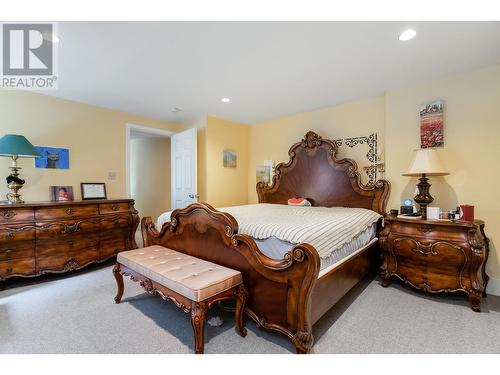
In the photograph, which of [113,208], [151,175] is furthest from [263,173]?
[151,175]

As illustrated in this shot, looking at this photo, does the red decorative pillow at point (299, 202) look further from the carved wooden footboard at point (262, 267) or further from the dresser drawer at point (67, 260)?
the dresser drawer at point (67, 260)

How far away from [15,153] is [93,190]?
1.07 metres

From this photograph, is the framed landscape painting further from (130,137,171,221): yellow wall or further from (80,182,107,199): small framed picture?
(130,137,171,221): yellow wall

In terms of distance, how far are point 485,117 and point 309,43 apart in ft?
6.77

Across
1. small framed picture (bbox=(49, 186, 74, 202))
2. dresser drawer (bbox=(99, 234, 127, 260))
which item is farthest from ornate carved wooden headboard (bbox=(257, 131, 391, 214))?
small framed picture (bbox=(49, 186, 74, 202))

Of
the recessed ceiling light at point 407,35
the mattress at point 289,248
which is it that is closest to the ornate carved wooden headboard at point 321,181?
the mattress at point 289,248

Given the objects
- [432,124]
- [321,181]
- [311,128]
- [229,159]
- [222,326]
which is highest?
[311,128]

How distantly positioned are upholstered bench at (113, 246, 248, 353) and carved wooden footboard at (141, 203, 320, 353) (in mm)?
90

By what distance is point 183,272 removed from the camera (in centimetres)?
170

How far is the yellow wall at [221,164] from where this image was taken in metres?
4.16

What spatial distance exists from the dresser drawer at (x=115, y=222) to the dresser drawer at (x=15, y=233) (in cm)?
70

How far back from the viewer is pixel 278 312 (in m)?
1.59

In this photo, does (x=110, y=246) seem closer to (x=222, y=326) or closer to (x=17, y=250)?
(x=17, y=250)

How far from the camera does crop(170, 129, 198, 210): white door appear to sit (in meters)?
4.05
